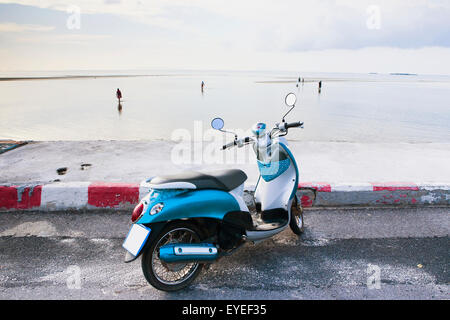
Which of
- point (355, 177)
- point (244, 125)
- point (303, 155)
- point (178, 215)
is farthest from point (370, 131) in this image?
point (178, 215)

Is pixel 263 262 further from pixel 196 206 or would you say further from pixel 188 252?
pixel 196 206

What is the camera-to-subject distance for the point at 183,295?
2.76 meters

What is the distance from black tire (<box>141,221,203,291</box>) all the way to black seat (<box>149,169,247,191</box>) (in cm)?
34

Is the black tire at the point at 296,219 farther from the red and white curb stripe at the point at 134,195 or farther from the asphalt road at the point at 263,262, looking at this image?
the red and white curb stripe at the point at 134,195

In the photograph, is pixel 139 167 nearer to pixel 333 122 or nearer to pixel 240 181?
pixel 240 181

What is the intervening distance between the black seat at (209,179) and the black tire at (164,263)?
336mm

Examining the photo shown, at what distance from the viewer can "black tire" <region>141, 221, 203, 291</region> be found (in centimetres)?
264

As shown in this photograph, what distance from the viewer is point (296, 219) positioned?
3746 mm

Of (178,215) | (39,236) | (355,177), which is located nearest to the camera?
(178,215)

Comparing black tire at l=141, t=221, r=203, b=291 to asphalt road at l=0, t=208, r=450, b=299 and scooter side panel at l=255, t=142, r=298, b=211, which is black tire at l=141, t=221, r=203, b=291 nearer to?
asphalt road at l=0, t=208, r=450, b=299

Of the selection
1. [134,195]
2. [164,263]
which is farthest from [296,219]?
[134,195]

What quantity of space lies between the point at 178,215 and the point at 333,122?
1631 centimetres

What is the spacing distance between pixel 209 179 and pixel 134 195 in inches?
73.4

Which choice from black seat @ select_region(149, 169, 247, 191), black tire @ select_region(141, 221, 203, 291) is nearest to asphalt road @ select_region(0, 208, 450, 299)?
black tire @ select_region(141, 221, 203, 291)
